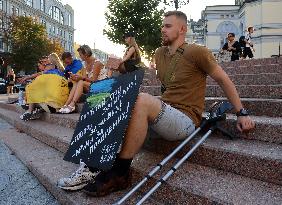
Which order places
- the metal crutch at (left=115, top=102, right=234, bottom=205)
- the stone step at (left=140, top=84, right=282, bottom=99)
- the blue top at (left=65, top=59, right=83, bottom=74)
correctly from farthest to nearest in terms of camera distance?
1. the blue top at (left=65, top=59, right=83, bottom=74)
2. the stone step at (left=140, top=84, right=282, bottom=99)
3. the metal crutch at (left=115, top=102, right=234, bottom=205)

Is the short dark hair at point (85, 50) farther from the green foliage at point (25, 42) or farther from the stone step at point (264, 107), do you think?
the green foliage at point (25, 42)

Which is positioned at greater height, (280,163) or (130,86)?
(130,86)

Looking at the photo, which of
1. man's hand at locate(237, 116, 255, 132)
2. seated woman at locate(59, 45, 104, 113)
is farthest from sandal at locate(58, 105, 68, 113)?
man's hand at locate(237, 116, 255, 132)

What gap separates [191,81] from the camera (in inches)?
132

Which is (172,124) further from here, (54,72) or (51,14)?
(51,14)

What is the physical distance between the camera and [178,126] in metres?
3.15

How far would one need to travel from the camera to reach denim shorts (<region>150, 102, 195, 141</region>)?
3.09 metres

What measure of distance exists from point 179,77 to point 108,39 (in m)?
25.8

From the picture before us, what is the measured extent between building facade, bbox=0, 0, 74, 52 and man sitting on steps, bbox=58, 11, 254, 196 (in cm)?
5268

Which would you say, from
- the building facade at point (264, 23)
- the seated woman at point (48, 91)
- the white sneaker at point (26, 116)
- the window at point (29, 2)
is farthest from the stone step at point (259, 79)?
the window at point (29, 2)

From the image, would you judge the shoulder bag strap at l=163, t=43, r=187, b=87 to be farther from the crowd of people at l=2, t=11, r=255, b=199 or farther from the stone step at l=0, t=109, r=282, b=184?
the stone step at l=0, t=109, r=282, b=184

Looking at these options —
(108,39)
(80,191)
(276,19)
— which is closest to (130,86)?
(80,191)

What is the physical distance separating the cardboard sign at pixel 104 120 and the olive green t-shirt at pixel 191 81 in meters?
0.38

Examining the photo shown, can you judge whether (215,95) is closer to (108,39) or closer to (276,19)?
(108,39)
